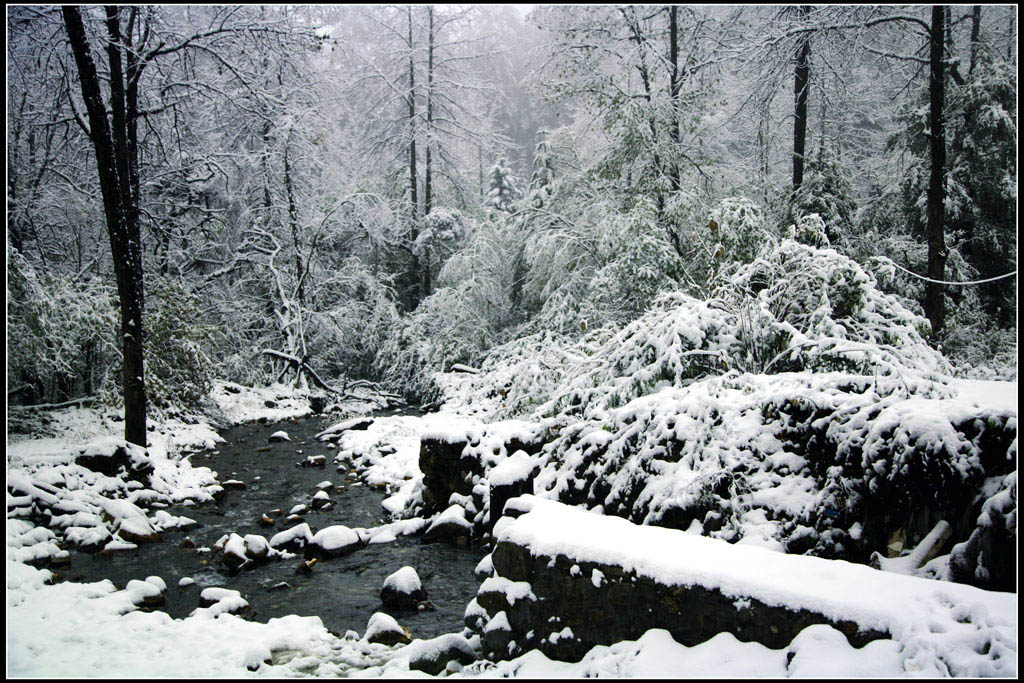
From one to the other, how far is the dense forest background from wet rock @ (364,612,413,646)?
3761mm

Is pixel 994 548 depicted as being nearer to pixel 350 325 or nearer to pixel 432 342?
pixel 432 342

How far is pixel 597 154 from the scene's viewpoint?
12.1 metres

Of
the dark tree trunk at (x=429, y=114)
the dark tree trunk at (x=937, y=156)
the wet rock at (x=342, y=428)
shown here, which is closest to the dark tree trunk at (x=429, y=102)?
the dark tree trunk at (x=429, y=114)

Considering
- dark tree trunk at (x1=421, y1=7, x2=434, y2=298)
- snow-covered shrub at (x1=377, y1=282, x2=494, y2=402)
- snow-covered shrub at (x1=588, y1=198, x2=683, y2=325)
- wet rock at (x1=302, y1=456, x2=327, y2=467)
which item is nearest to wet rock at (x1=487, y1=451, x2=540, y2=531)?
snow-covered shrub at (x1=588, y1=198, x2=683, y2=325)

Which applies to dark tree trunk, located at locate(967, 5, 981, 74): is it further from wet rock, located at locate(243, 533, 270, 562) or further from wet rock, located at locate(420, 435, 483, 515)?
wet rock, located at locate(243, 533, 270, 562)

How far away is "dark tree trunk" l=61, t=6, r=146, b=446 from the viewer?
6660 mm

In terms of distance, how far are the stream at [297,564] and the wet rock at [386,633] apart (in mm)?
173

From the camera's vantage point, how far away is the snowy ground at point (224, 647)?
2189 millimetres

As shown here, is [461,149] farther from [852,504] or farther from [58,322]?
[852,504]

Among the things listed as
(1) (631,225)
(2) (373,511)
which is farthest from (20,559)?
(1) (631,225)

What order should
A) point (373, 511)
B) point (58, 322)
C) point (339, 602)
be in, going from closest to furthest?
point (339, 602), point (373, 511), point (58, 322)

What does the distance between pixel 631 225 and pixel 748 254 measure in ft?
6.51

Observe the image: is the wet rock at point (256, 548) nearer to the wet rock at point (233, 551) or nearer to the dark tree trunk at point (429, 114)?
the wet rock at point (233, 551)

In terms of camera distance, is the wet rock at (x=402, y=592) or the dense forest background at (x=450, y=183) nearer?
the wet rock at (x=402, y=592)
